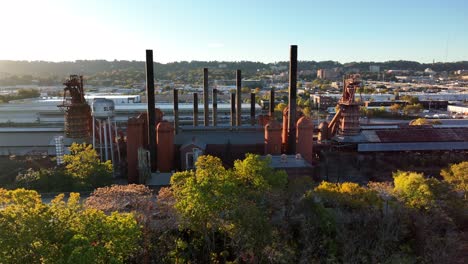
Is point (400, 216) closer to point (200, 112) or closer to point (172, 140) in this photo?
point (172, 140)

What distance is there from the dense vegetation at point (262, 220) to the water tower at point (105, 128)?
14.8 metres

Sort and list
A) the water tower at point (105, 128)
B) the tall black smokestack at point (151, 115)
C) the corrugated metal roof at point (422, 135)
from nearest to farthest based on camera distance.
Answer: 1. the tall black smokestack at point (151, 115)
2. the water tower at point (105, 128)
3. the corrugated metal roof at point (422, 135)

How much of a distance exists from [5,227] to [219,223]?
9895mm

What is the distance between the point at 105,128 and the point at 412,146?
3275cm

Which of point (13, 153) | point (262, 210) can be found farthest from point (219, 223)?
point (13, 153)

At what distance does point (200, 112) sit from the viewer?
68.2 meters

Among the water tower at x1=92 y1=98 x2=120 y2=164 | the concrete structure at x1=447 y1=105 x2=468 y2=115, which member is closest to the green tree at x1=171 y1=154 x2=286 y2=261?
the water tower at x1=92 y1=98 x2=120 y2=164

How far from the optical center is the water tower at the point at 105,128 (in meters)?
34.8

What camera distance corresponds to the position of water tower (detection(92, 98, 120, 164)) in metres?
34.8

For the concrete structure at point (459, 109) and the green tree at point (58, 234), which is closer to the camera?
the green tree at point (58, 234)

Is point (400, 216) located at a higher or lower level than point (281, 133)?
lower

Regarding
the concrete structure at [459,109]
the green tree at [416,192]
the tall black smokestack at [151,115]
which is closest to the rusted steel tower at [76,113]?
the tall black smokestack at [151,115]

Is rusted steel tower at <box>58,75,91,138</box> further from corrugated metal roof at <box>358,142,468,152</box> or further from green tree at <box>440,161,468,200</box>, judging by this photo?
green tree at <box>440,161,468,200</box>

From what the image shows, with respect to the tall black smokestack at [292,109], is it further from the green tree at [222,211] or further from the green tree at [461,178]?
the green tree at [222,211]
